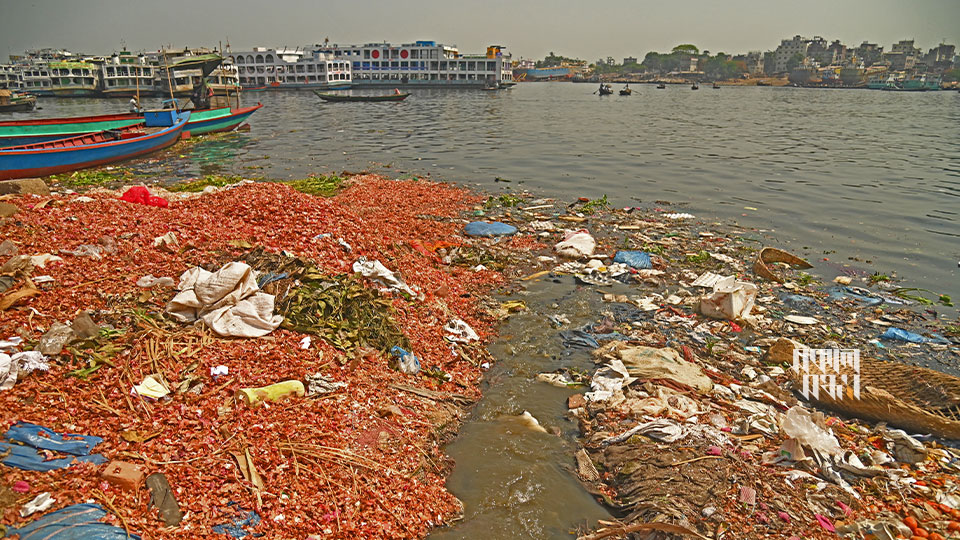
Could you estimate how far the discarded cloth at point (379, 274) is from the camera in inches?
245

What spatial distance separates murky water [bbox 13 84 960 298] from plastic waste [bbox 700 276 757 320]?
379 cm

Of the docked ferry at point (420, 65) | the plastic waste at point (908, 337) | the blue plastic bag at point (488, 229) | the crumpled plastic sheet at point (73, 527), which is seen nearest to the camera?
the crumpled plastic sheet at point (73, 527)

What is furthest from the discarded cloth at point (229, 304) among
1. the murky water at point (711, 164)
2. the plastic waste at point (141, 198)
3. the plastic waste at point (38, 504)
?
the murky water at point (711, 164)

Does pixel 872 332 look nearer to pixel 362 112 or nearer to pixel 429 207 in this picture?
pixel 429 207

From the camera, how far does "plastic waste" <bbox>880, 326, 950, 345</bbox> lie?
21.6 ft

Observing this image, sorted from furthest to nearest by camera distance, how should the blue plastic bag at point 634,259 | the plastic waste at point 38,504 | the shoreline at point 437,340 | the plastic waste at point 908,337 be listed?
the blue plastic bag at point 634,259 < the plastic waste at point 908,337 < the shoreline at point 437,340 < the plastic waste at point 38,504

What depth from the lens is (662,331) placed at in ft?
21.6

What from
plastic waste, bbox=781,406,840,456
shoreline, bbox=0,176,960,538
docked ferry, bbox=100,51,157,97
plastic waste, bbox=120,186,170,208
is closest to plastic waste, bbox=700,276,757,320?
shoreline, bbox=0,176,960,538

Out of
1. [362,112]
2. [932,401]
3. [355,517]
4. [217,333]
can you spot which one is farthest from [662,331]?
[362,112]

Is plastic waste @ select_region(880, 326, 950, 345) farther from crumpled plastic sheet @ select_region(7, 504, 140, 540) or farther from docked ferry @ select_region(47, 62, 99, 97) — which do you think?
docked ferry @ select_region(47, 62, 99, 97)

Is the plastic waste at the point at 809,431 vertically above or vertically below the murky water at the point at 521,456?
above

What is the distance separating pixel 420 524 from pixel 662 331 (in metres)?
4.23

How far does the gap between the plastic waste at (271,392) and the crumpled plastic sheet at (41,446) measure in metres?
0.88

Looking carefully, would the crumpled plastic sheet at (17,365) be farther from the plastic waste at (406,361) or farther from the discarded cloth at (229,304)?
the plastic waste at (406,361)
